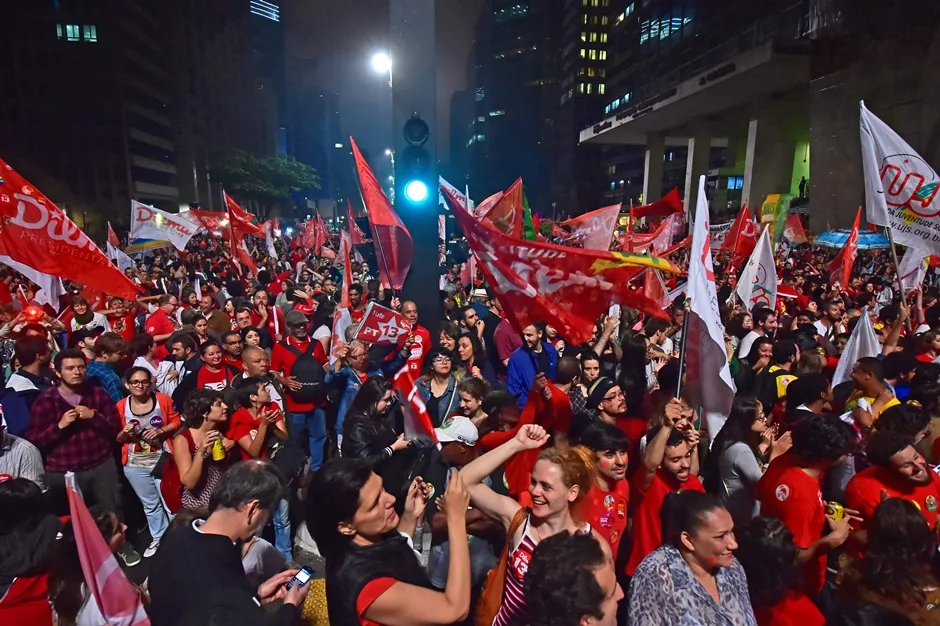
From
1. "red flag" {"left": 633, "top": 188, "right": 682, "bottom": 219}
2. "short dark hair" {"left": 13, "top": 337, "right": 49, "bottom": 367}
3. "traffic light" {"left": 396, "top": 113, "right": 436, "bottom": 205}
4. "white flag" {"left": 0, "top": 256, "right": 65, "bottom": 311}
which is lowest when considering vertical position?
"short dark hair" {"left": 13, "top": 337, "right": 49, "bottom": 367}

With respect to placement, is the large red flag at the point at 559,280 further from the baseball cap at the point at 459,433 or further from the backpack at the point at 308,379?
the backpack at the point at 308,379

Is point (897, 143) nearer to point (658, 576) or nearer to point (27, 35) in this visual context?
point (658, 576)

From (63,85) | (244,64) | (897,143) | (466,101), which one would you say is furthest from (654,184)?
(466,101)

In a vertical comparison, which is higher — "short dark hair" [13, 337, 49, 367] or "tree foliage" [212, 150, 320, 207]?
"tree foliage" [212, 150, 320, 207]

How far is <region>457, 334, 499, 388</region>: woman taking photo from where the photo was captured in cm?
620

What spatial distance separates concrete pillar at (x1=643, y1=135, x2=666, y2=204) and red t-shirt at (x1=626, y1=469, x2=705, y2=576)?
49.0 m

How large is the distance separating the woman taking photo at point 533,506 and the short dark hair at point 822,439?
1.26 m

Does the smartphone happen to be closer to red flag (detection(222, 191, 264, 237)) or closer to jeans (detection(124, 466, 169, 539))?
jeans (detection(124, 466, 169, 539))

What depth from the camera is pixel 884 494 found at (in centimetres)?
308

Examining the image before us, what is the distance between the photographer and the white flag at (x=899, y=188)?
5852mm

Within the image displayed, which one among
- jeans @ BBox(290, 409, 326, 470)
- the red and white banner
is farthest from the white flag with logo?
the red and white banner

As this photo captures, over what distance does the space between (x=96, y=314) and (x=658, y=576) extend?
26.0 feet

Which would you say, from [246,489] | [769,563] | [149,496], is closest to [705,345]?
[769,563]

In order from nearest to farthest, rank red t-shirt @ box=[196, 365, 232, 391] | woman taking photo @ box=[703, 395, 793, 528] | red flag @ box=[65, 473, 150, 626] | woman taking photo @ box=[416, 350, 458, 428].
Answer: red flag @ box=[65, 473, 150, 626]
woman taking photo @ box=[703, 395, 793, 528]
woman taking photo @ box=[416, 350, 458, 428]
red t-shirt @ box=[196, 365, 232, 391]
